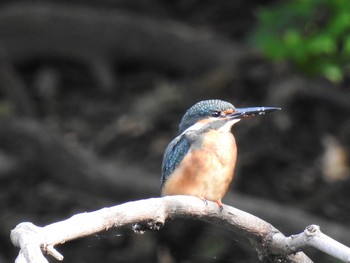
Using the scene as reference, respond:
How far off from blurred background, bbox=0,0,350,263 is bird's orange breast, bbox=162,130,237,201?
1.89m

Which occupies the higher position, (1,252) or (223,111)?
(1,252)

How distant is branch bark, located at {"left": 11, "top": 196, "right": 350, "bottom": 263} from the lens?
2.95 metres

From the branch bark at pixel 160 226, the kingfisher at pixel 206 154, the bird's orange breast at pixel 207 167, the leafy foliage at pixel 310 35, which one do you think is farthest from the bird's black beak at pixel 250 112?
the leafy foliage at pixel 310 35

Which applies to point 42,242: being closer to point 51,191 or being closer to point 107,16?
point 51,191

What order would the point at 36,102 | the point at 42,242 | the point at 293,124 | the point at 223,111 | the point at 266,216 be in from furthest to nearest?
the point at 36,102 < the point at 293,124 < the point at 266,216 < the point at 223,111 < the point at 42,242

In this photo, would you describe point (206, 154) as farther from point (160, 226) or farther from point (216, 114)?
point (160, 226)

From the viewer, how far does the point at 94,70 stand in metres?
8.95

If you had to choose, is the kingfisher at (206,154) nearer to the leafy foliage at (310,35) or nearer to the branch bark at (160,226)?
the branch bark at (160,226)

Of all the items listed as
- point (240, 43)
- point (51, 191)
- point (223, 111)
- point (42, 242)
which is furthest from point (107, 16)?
point (42, 242)

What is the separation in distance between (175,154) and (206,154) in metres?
0.16

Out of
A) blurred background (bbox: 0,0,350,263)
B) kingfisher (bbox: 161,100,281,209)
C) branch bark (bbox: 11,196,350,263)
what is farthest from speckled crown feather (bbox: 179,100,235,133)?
blurred background (bbox: 0,0,350,263)

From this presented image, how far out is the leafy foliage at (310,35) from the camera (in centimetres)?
559

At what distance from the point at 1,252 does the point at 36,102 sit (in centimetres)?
162

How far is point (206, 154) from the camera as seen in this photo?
4.10 m
